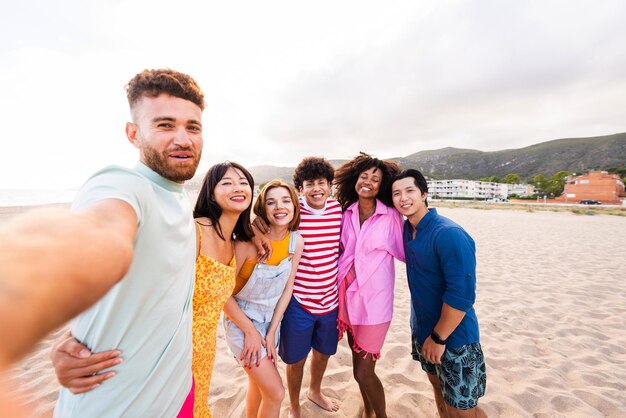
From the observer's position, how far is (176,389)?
4.23ft

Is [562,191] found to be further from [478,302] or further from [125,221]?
[125,221]

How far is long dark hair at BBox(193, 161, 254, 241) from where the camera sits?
2084 mm

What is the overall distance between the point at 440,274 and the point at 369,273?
0.64 metres

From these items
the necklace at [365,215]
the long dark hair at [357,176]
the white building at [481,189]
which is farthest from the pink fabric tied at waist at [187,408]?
the white building at [481,189]

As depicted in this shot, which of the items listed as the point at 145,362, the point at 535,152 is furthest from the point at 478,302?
the point at 535,152

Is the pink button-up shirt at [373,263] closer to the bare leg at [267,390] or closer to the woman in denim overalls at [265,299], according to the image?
the woman in denim overalls at [265,299]

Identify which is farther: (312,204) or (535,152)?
(535,152)

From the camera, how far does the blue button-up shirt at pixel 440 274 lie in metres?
1.89

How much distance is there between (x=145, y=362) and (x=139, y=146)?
1010mm

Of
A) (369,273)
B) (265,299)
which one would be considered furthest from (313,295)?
(369,273)

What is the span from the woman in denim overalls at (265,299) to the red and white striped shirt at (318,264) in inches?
3.9

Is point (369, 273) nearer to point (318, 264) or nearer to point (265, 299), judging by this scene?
point (318, 264)

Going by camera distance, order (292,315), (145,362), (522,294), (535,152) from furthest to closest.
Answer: (535,152) → (522,294) → (292,315) → (145,362)

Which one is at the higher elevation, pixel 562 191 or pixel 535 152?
pixel 535 152
